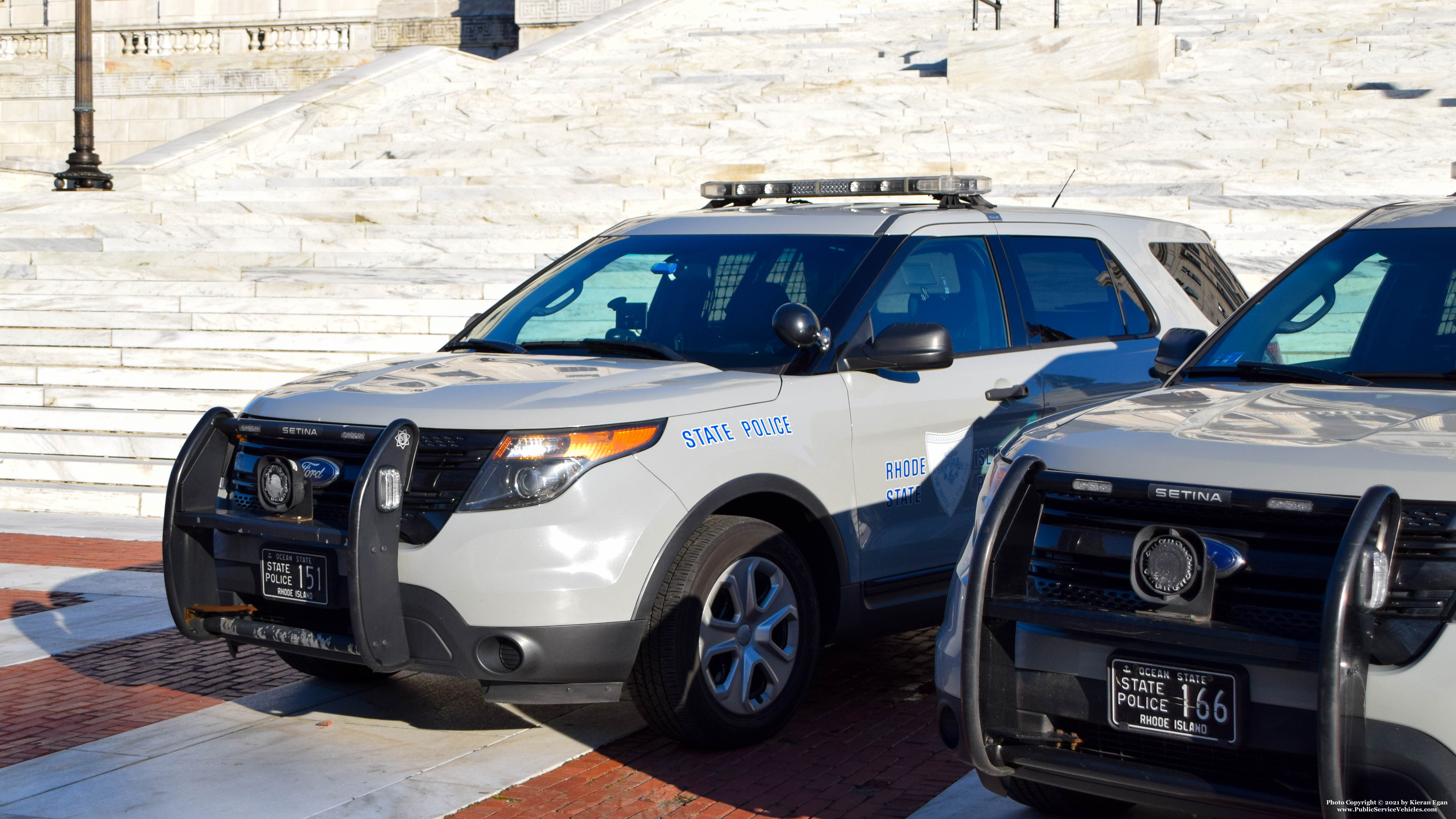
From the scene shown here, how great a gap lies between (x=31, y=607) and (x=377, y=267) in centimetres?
746

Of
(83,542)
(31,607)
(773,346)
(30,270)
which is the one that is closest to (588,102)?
(30,270)

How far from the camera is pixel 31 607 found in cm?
759

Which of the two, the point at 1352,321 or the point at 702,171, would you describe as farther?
the point at 702,171

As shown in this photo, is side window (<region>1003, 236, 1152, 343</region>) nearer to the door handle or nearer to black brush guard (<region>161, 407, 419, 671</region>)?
the door handle

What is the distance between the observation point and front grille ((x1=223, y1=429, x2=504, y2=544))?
4664 millimetres

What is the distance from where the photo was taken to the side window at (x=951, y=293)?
5730mm

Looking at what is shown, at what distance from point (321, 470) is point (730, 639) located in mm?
1488

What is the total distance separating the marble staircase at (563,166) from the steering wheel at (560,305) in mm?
5285

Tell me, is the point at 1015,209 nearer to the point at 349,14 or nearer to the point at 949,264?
the point at 949,264

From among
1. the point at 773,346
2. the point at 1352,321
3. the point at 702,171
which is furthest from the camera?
the point at 702,171

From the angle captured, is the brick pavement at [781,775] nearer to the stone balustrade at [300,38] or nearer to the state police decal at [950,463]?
the state police decal at [950,463]

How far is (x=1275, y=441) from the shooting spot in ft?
11.4

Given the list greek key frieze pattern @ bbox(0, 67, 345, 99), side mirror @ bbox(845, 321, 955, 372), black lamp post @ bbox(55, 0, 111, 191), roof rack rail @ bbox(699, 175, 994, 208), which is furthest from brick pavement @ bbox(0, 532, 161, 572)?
greek key frieze pattern @ bbox(0, 67, 345, 99)

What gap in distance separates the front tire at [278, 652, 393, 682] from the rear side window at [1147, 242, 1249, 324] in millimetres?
4005
